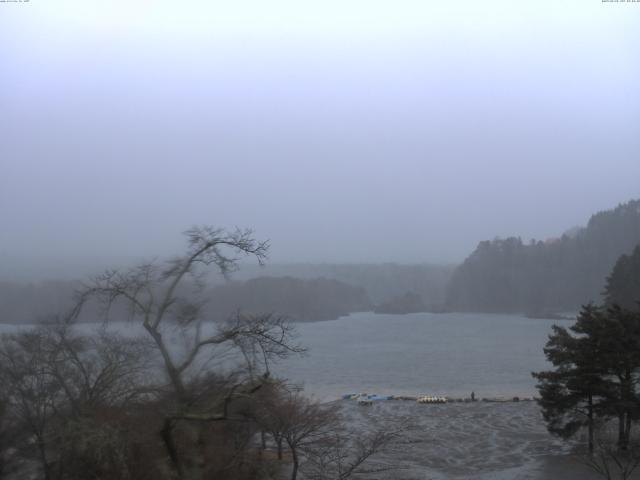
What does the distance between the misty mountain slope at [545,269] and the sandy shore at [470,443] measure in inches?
1449

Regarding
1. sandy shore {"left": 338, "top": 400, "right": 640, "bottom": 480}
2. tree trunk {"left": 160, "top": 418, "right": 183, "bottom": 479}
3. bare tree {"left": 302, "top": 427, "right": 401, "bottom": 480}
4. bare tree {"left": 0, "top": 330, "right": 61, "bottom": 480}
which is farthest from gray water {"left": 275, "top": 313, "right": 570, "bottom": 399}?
tree trunk {"left": 160, "top": 418, "right": 183, "bottom": 479}

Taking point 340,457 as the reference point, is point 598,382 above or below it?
above

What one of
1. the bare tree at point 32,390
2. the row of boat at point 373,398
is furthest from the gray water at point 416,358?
the bare tree at point 32,390

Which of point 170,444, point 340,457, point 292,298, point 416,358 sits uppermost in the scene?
point 292,298

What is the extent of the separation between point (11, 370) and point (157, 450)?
9.92 feet

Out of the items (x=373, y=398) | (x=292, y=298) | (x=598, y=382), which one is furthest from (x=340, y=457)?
(x=292, y=298)

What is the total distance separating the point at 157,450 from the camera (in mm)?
5312

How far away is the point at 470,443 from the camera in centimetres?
1438

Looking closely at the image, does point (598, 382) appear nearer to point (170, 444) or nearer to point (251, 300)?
point (170, 444)

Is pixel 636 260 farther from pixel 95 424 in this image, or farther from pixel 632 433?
pixel 95 424

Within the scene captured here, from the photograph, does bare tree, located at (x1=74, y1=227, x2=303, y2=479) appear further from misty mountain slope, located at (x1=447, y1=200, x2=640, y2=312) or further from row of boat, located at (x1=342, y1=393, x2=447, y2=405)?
misty mountain slope, located at (x1=447, y1=200, x2=640, y2=312)

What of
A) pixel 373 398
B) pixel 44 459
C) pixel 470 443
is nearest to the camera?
pixel 44 459

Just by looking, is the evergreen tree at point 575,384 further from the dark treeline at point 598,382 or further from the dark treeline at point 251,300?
the dark treeline at point 251,300

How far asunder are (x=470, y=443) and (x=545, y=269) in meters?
44.8
